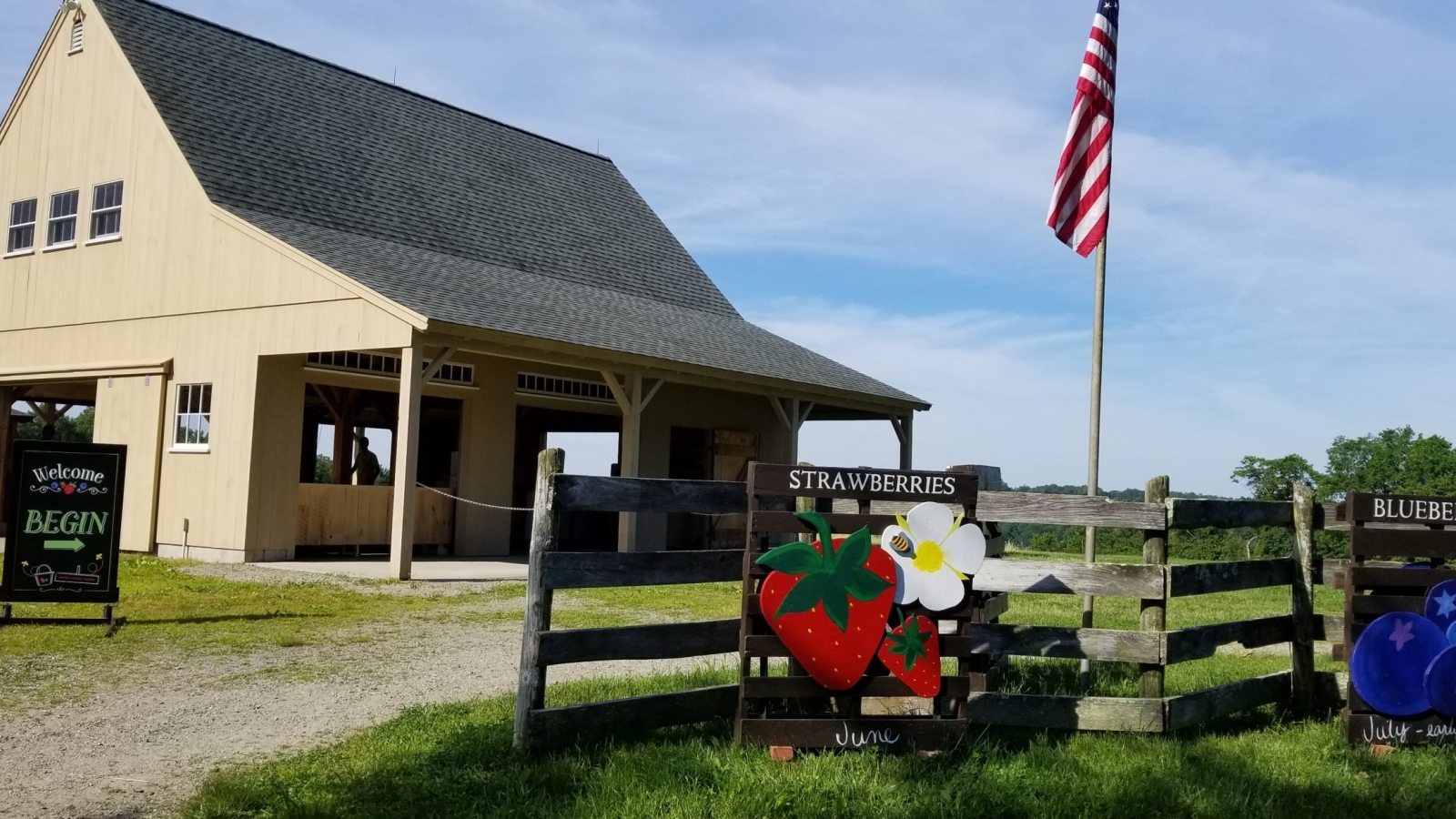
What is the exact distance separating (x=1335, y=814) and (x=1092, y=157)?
169 inches

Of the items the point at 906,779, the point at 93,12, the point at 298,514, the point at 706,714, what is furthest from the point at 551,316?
the point at 906,779

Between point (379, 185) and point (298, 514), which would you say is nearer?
point (298, 514)

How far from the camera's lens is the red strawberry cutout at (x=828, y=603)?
18.7 ft

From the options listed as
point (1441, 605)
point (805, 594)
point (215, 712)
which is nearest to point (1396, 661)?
point (1441, 605)

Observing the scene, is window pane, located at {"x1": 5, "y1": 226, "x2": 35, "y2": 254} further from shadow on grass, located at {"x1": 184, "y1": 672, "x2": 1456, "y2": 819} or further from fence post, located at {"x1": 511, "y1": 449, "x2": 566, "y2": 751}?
fence post, located at {"x1": 511, "y1": 449, "x2": 566, "y2": 751}

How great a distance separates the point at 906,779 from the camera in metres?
5.27

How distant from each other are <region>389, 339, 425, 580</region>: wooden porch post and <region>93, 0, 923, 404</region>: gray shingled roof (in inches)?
28.1

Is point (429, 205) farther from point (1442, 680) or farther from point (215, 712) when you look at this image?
point (1442, 680)

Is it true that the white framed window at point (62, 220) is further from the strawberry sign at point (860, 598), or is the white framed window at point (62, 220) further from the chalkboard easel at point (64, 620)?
the strawberry sign at point (860, 598)

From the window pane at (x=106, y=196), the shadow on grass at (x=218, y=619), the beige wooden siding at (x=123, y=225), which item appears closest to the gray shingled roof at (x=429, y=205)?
the beige wooden siding at (x=123, y=225)

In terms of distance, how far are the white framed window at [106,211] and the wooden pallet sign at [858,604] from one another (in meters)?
15.9

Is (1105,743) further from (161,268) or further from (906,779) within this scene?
(161,268)

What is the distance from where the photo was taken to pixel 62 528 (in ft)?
33.3

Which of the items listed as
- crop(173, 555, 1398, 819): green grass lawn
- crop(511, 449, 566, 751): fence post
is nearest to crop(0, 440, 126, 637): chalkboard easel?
crop(173, 555, 1398, 819): green grass lawn
